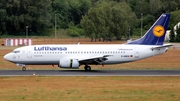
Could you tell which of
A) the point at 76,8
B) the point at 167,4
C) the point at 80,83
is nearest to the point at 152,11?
the point at 167,4

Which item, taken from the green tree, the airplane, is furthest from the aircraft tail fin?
the green tree

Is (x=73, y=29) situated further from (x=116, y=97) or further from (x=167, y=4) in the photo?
(x=116, y=97)

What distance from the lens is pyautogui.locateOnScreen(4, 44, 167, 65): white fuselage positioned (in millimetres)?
52438

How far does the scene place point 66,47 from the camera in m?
53.3

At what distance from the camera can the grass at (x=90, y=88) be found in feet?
105

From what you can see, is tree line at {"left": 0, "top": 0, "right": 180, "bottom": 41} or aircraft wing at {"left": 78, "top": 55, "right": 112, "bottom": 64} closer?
aircraft wing at {"left": 78, "top": 55, "right": 112, "bottom": 64}

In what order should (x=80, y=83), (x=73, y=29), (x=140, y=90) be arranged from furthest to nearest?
(x=73, y=29) → (x=80, y=83) → (x=140, y=90)

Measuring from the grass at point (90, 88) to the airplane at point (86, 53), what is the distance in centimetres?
816

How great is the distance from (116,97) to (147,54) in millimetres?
21981

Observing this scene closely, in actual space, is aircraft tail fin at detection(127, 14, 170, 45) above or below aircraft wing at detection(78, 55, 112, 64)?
above

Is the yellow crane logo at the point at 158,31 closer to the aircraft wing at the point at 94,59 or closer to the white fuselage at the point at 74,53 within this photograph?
the white fuselage at the point at 74,53

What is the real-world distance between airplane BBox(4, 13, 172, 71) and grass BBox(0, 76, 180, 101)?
26.8 ft

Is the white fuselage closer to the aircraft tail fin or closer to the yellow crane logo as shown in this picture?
the aircraft tail fin

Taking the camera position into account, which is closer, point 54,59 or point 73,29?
point 54,59
